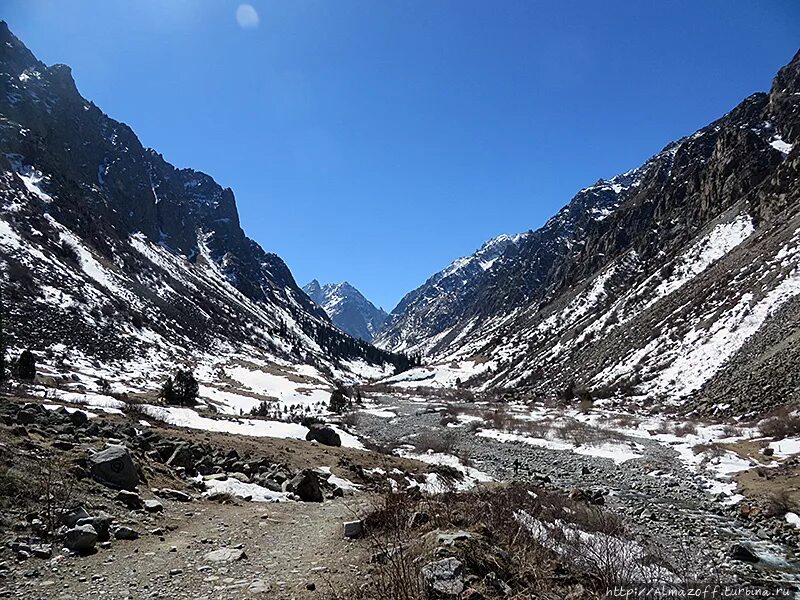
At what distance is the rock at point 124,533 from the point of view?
8138 millimetres

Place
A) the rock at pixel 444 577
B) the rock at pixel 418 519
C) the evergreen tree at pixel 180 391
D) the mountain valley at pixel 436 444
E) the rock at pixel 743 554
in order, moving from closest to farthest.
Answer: the rock at pixel 444 577
the mountain valley at pixel 436 444
the rock at pixel 418 519
the rock at pixel 743 554
the evergreen tree at pixel 180 391

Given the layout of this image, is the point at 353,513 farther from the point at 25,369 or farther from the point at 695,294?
the point at 695,294

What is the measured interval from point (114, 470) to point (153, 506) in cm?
130

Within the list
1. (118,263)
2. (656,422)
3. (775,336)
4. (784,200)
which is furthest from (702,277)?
(118,263)

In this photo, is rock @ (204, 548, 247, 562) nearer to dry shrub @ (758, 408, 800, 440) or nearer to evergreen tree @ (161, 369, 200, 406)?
dry shrub @ (758, 408, 800, 440)

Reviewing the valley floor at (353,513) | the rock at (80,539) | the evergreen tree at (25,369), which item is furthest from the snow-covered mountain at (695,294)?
the evergreen tree at (25,369)

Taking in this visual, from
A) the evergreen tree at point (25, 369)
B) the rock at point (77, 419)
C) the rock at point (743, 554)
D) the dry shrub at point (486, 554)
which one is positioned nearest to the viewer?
the dry shrub at point (486, 554)

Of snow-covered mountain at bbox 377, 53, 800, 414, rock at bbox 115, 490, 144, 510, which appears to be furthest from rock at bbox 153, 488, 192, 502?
snow-covered mountain at bbox 377, 53, 800, 414

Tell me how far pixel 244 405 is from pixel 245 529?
55032 mm

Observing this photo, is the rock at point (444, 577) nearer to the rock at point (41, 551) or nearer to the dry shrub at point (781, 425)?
the rock at point (41, 551)

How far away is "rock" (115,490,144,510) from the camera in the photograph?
9594 mm

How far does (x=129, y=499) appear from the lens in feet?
31.6

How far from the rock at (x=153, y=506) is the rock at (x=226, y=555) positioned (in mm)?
2843

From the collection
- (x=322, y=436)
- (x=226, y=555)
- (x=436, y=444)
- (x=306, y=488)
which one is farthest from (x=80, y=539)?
(x=436, y=444)
